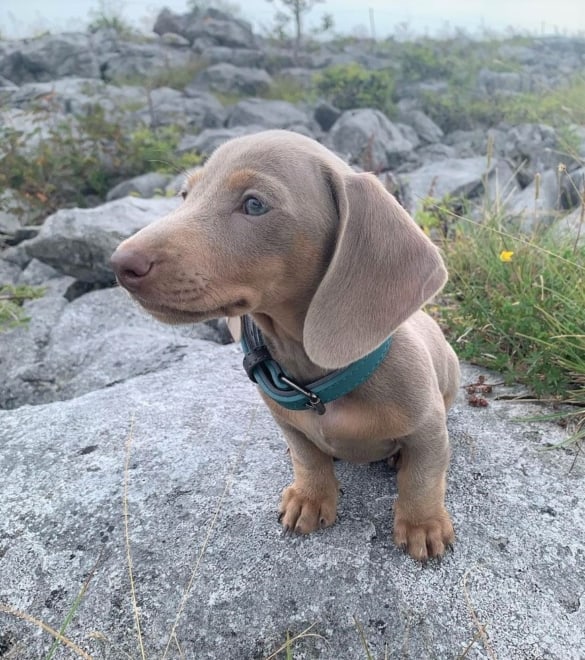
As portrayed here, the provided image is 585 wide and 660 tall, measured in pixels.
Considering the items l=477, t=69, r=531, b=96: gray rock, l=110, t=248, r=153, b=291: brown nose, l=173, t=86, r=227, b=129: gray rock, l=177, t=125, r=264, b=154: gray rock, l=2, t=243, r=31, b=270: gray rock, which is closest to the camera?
l=110, t=248, r=153, b=291: brown nose

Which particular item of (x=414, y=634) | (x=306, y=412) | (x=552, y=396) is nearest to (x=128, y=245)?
(x=306, y=412)

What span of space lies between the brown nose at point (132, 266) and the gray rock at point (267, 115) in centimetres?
1197

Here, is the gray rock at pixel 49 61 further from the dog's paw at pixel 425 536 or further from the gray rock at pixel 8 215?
the dog's paw at pixel 425 536

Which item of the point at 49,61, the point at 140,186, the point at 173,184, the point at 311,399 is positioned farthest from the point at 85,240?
the point at 49,61

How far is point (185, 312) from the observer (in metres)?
1.80

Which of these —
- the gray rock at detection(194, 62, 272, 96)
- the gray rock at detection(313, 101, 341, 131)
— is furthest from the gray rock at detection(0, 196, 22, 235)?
the gray rock at detection(194, 62, 272, 96)

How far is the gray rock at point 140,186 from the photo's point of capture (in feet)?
28.1

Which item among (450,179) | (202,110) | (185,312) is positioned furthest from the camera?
(202,110)

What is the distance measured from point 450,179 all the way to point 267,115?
689 cm

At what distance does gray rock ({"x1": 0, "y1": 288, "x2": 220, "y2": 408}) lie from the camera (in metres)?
4.11

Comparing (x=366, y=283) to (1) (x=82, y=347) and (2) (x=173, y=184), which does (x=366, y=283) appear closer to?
(1) (x=82, y=347)

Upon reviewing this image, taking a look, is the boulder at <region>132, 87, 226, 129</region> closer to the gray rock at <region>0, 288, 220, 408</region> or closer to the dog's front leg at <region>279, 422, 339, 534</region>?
the gray rock at <region>0, 288, 220, 408</region>

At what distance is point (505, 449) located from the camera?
2.75 m

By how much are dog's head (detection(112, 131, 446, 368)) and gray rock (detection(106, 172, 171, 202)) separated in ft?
22.6
